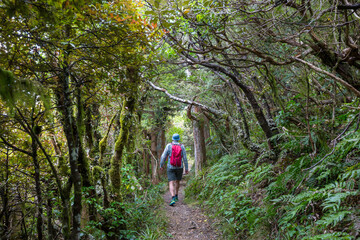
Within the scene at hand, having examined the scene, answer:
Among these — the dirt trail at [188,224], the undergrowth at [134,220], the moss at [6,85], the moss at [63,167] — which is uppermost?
the moss at [6,85]

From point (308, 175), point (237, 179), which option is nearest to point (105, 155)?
point (237, 179)

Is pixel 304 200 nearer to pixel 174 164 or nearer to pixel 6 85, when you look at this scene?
pixel 6 85

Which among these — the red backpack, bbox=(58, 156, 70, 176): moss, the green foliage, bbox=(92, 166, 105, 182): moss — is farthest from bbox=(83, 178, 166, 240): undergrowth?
the red backpack

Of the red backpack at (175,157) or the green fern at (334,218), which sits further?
the red backpack at (175,157)

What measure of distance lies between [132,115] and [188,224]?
136 inches

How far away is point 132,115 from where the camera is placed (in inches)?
228

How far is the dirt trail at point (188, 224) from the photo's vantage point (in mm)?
5551

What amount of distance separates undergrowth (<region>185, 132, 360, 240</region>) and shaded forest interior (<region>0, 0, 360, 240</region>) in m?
0.02

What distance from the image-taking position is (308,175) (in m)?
3.70

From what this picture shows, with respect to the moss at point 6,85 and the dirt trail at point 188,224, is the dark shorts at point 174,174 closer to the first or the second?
the dirt trail at point 188,224

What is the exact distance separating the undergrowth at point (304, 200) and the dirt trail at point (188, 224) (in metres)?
0.44

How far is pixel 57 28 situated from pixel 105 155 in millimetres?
3843

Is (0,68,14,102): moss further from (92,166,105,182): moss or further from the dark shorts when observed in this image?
the dark shorts

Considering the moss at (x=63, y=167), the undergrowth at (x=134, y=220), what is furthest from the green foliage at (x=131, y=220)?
the moss at (x=63, y=167)
